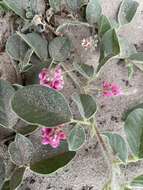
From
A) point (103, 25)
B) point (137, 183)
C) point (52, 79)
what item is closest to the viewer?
point (137, 183)

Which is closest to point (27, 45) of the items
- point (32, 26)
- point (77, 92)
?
point (32, 26)

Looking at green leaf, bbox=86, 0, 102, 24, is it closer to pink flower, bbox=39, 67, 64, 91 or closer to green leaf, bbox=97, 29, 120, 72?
green leaf, bbox=97, 29, 120, 72

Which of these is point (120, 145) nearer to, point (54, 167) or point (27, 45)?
point (54, 167)

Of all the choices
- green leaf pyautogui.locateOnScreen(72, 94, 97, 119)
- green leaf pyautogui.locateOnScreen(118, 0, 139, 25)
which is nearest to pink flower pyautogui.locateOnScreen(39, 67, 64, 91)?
green leaf pyautogui.locateOnScreen(72, 94, 97, 119)

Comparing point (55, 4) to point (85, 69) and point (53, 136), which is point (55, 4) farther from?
point (53, 136)

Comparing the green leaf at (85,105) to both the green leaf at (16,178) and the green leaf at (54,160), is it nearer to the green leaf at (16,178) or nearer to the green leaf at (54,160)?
the green leaf at (54,160)

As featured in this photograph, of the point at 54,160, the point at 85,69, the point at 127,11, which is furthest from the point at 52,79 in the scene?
the point at 127,11

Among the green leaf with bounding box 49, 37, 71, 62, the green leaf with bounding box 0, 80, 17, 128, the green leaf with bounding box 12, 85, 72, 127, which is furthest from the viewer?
the green leaf with bounding box 49, 37, 71, 62
